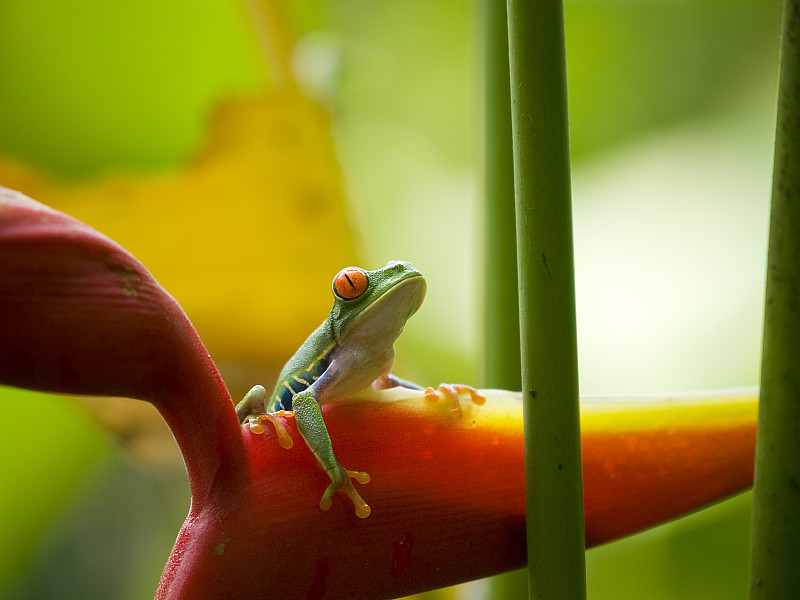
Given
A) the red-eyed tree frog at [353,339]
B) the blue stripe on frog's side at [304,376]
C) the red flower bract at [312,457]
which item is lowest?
the blue stripe on frog's side at [304,376]

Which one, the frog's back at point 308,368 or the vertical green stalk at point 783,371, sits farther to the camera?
the frog's back at point 308,368

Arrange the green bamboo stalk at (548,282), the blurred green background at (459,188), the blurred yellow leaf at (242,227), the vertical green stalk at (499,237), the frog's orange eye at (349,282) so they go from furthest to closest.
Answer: the blurred green background at (459,188) < the blurred yellow leaf at (242,227) < the frog's orange eye at (349,282) < the vertical green stalk at (499,237) < the green bamboo stalk at (548,282)

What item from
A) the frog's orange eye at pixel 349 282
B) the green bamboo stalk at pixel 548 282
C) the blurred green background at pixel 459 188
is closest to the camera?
the green bamboo stalk at pixel 548 282

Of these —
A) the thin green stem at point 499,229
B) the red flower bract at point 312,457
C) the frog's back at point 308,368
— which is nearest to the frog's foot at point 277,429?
the red flower bract at point 312,457

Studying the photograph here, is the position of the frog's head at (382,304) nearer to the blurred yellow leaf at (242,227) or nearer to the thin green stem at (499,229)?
the thin green stem at (499,229)

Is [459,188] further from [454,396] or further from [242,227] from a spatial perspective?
[454,396]
